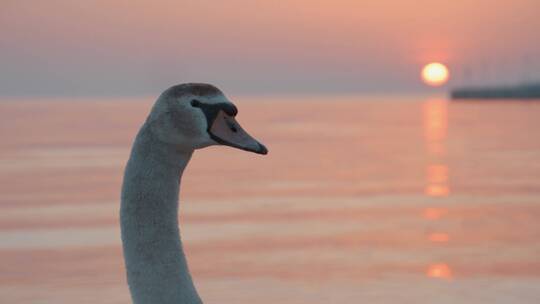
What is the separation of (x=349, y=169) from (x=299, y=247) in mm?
10547

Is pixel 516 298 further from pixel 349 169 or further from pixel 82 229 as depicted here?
pixel 349 169

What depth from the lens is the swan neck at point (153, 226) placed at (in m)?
3.38

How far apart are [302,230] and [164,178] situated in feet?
29.4

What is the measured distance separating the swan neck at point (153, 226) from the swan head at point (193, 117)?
0.06 meters

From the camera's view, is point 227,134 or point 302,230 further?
point 302,230

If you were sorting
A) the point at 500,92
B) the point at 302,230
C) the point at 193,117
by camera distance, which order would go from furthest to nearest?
the point at 500,92 → the point at 302,230 → the point at 193,117

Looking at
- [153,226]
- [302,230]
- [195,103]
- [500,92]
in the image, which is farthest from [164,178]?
[500,92]

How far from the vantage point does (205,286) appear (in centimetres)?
884

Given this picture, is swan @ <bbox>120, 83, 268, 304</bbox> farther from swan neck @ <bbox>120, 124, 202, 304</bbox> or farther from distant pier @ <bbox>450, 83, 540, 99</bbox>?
distant pier @ <bbox>450, 83, 540, 99</bbox>

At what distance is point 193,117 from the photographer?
3.44 meters

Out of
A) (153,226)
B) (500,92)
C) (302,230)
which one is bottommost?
(153,226)

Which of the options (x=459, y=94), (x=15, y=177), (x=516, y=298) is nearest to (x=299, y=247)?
(x=516, y=298)

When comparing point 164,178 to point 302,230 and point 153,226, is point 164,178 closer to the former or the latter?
point 153,226

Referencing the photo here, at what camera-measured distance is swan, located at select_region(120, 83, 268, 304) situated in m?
3.41
